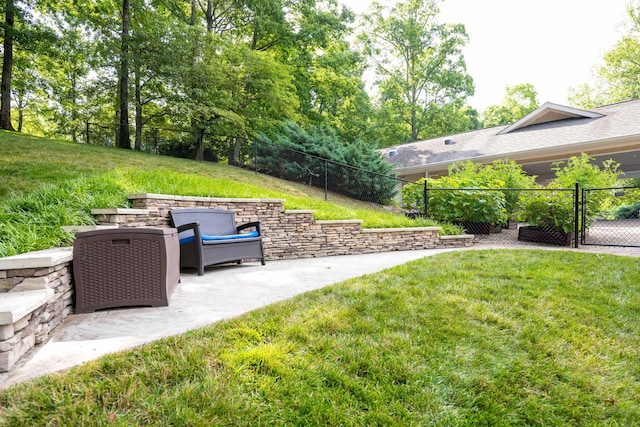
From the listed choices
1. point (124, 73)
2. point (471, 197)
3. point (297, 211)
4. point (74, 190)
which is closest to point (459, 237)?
point (471, 197)

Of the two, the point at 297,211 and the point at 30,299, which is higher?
the point at 297,211

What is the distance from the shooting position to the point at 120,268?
2449mm

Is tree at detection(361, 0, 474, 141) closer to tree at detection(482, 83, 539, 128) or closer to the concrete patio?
tree at detection(482, 83, 539, 128)

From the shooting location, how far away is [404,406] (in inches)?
56.9

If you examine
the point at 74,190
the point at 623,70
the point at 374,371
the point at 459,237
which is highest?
the point at 623,70

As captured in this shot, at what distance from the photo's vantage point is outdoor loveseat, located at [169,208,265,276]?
12.7 ft

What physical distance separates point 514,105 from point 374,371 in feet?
115

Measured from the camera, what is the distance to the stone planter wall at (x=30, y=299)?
156cm

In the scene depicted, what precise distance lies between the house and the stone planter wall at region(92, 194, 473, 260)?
20.7 ft

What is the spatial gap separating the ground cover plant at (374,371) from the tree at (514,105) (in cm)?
3179

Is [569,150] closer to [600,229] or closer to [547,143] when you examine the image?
[547,143]

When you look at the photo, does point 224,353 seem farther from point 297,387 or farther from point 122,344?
point 122,344

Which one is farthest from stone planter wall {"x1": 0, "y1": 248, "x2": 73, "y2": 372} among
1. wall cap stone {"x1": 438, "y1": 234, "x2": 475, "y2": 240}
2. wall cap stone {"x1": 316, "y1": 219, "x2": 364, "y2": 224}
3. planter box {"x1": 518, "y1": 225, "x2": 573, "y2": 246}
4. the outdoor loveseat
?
planter box {"x1": 518, "y1": 225, "x2": 573, "y2": 246}

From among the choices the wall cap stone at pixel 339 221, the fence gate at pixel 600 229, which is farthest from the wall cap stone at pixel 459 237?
the fence gate at pixel 600 229
